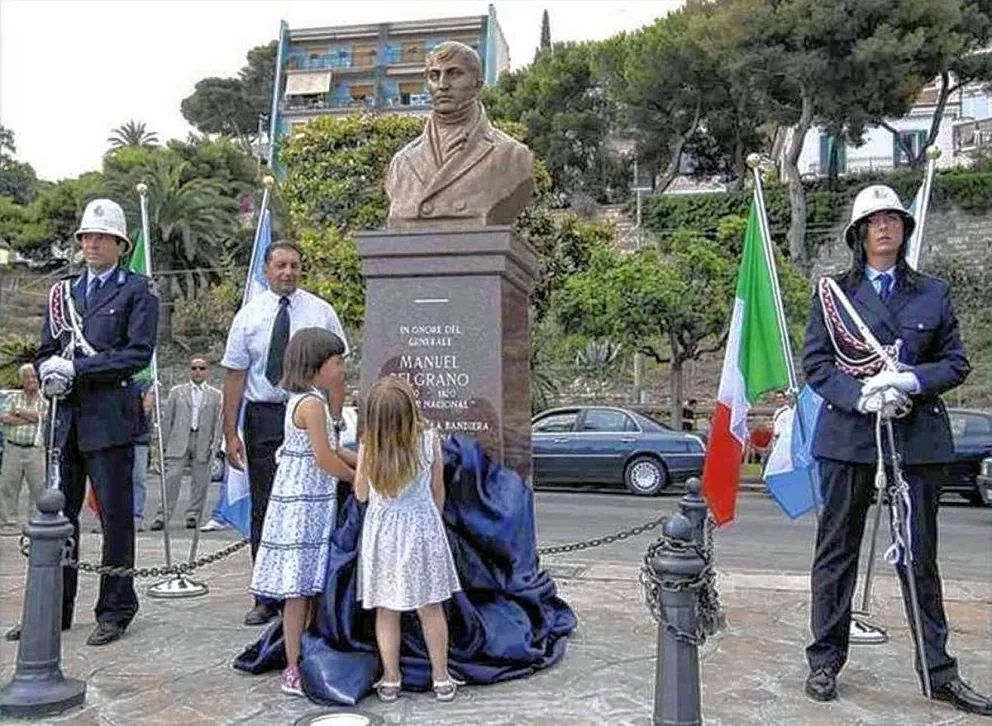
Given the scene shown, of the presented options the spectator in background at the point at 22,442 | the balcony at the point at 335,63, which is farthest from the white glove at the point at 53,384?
the balcony at the point at 335,63

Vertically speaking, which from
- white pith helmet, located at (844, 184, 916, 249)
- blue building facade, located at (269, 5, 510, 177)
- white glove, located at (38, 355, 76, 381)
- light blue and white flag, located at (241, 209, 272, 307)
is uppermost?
blue building facade, located at (269, 5, 510, 177)

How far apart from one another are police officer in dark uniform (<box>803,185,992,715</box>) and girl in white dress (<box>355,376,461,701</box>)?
60.5 inches

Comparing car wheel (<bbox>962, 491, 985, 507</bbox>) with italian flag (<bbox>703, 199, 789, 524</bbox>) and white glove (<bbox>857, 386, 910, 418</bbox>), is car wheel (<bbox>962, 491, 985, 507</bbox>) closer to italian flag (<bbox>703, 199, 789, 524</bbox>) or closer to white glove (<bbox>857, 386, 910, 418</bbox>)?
italian flag (<bbox>703, 199, 789, 524</bbox>)

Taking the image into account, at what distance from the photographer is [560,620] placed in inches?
191

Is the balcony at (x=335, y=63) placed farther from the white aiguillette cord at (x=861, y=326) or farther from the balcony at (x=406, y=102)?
the white aiguillette cord at (x=861, y=326)

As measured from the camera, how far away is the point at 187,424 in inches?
390

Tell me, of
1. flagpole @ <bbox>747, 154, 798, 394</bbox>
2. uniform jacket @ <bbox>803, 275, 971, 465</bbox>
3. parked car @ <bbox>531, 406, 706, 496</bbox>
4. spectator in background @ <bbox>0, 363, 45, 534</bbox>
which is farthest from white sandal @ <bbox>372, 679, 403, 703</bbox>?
parked car @ <bbox>531, 406, 706, 496</bbox>

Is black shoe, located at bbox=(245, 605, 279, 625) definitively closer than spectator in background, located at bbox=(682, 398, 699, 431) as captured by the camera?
Yes

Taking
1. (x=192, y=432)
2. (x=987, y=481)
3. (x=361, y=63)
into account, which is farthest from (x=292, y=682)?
(x=361, y=63)

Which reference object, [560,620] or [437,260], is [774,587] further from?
[437,260]

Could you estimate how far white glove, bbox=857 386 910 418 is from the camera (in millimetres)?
3788

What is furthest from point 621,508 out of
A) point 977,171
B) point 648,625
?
point 977,171

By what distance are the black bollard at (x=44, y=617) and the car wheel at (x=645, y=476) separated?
1195cm

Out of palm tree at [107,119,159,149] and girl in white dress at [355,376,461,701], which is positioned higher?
palm tree at [107,119,159,149]
